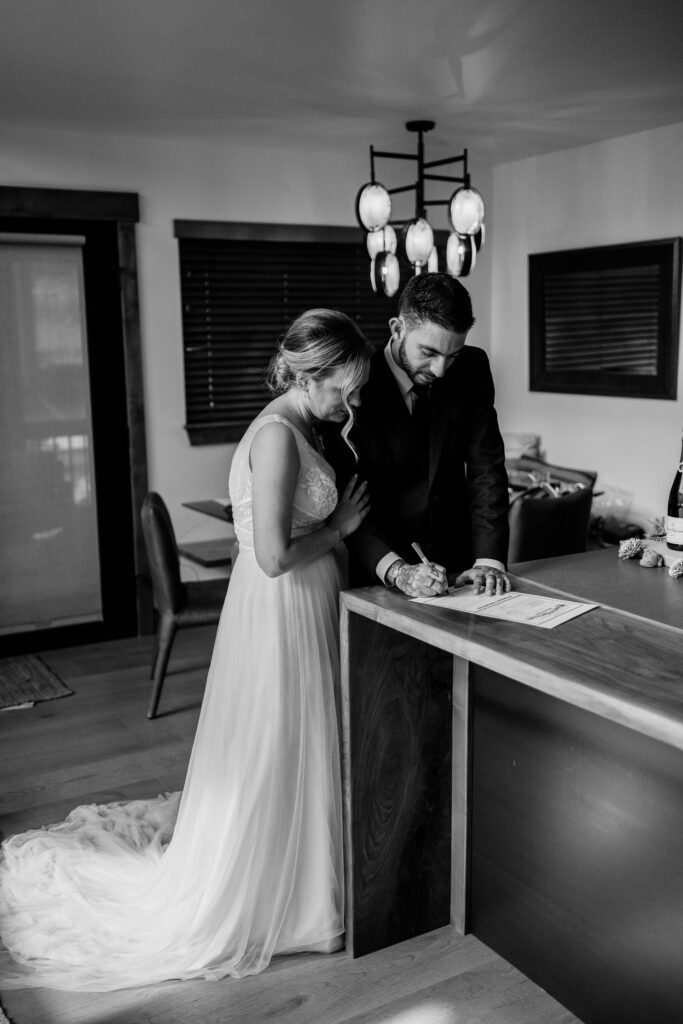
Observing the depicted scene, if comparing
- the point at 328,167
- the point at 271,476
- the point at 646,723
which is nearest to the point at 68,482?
the point at 328,167

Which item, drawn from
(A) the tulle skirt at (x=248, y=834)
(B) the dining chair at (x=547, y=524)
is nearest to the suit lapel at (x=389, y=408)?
(A) the tulle skirt at (x=248, y=834)

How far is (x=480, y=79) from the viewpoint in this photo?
13.0 feet

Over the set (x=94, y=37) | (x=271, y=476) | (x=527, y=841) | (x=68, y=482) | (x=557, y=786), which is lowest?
(x=527, y=841)

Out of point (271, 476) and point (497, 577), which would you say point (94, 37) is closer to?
point (271, 476)

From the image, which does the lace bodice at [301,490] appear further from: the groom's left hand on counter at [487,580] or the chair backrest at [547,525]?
the chair backrest at [547,525]

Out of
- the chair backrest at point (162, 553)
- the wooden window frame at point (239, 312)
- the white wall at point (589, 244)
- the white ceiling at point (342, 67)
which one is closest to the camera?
the white ceiling at point (342, 67)

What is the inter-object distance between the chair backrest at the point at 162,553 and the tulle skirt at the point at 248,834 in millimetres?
1622

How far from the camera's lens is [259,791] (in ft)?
7.96

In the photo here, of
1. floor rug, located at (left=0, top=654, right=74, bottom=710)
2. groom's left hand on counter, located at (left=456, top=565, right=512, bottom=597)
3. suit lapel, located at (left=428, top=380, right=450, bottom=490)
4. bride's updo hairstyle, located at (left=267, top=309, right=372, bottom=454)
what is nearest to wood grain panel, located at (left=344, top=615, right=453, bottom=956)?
groom's left hand on counter, located at (left=456, top=565, right=512, bottom=597)

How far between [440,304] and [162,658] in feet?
8.06

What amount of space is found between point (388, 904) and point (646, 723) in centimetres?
127

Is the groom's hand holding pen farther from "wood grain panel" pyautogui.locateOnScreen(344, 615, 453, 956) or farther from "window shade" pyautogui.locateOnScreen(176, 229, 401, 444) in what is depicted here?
"window shade" pyautogui.locateOnScreen(176, 229, 401, 444)

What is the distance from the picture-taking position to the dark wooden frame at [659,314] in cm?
496

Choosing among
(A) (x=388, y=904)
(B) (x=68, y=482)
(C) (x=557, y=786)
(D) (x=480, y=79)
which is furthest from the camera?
(B) (x=68, y=482)
